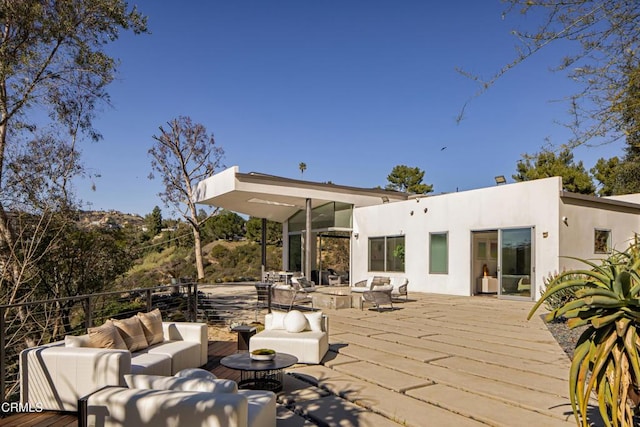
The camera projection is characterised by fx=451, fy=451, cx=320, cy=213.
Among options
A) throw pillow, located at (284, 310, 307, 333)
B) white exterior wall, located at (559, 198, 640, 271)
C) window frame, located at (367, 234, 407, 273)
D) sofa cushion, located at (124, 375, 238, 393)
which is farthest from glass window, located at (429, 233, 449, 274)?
sofa cushion, located at (124, 375, 238, 393)

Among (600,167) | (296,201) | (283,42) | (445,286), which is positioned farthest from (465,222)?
(600,167)

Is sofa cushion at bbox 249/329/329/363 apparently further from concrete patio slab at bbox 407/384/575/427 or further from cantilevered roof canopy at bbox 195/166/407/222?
cantilevered roof canopy at bbox 195/166/407/222

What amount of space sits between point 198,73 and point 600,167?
21.5m

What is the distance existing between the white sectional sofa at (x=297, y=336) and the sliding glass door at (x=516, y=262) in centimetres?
858

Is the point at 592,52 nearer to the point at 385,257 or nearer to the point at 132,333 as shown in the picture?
the point at 132,333

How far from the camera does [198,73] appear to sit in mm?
17125

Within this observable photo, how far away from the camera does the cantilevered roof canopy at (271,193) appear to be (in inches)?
630

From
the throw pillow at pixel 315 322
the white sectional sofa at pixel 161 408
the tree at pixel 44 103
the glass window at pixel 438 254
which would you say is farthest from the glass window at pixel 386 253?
the white sectional sofa at pixel 161 408

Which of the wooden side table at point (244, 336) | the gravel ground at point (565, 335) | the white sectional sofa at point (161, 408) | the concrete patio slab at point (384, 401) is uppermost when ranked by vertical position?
the white sectional sofa at point (161, 408)

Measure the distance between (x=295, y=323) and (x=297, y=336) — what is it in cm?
24

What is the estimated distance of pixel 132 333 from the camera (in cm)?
484

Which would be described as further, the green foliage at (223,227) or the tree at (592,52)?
the green foliage at (223,227)

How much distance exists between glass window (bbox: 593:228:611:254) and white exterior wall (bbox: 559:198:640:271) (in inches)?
5.0

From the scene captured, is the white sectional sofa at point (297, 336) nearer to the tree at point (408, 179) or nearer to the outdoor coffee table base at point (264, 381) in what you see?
the outdoor coffee table base at point (264, 381)
